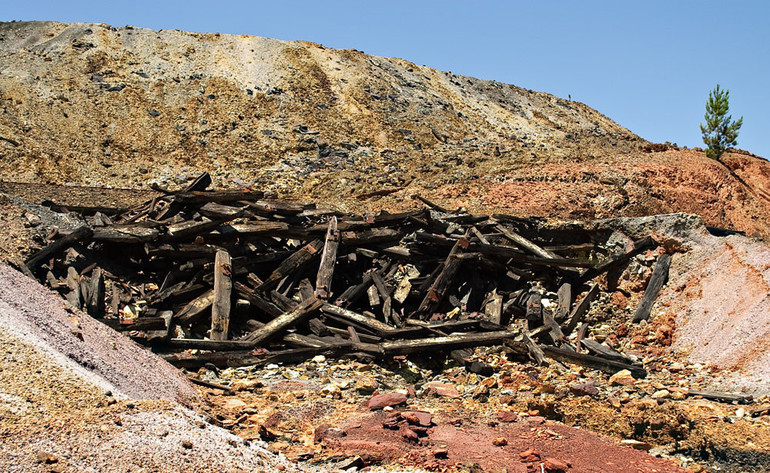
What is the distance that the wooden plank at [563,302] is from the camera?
32.7ft

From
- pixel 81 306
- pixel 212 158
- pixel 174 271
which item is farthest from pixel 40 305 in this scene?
pixel 212 158

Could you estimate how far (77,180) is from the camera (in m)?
21.0

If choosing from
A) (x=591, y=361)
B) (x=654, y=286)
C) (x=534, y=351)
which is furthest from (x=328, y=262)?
(x=654, y=286)

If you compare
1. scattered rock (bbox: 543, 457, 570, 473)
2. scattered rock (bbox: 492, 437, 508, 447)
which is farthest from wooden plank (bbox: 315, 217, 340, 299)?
scattered rock (bbox: 543, 457, 570, 473)

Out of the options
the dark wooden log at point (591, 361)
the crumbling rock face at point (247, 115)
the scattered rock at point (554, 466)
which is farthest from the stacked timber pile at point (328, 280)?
the crumbling rock face at point (247, 115)

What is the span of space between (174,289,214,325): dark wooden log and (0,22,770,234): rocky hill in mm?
7998

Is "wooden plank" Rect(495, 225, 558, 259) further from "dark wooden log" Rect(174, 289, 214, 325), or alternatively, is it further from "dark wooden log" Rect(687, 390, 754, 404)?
"dark wooden log" Rect(174, 289, 214, 325)

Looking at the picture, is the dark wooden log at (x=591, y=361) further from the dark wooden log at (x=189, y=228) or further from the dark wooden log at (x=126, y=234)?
the dark wooden log at (x=126, y=234)

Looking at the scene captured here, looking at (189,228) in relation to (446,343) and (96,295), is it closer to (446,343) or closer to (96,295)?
(96,295)

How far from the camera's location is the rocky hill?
18641 millimetres

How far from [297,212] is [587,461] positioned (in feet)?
26.0

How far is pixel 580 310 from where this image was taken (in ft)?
32.6

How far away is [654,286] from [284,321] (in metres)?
5.95

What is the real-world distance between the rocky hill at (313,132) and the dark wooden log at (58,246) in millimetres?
8179
